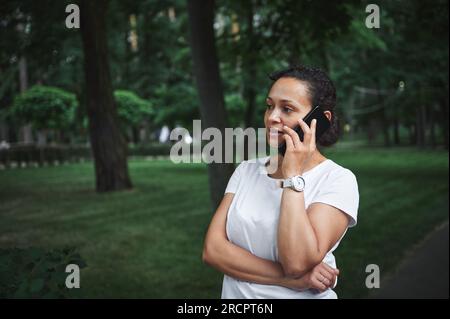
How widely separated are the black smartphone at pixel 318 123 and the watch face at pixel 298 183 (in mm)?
129

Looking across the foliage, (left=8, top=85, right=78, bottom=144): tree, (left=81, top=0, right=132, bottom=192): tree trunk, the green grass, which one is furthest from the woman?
the foliage

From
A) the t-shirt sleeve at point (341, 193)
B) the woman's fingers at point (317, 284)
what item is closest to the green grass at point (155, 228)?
the t-shirt sleeve at point (341, 193)

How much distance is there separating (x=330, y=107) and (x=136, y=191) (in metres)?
12.4

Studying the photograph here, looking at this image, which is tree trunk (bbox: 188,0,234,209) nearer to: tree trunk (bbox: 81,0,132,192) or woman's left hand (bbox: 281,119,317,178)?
woman's left hand (bbox: 281,119,317,178)

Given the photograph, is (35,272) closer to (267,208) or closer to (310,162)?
(267,208)

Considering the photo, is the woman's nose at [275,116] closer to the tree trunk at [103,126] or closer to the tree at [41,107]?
the tree at [41,107]

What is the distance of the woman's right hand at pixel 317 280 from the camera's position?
1853mm

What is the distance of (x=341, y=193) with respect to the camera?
5.99 ft

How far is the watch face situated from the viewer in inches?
66.5

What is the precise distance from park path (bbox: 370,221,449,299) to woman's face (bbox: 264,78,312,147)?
160 inches

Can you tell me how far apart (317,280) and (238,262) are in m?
0.30

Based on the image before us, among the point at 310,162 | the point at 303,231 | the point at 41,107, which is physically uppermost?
the point at 41,107

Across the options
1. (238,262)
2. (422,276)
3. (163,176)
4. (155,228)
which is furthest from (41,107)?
(163,176)
